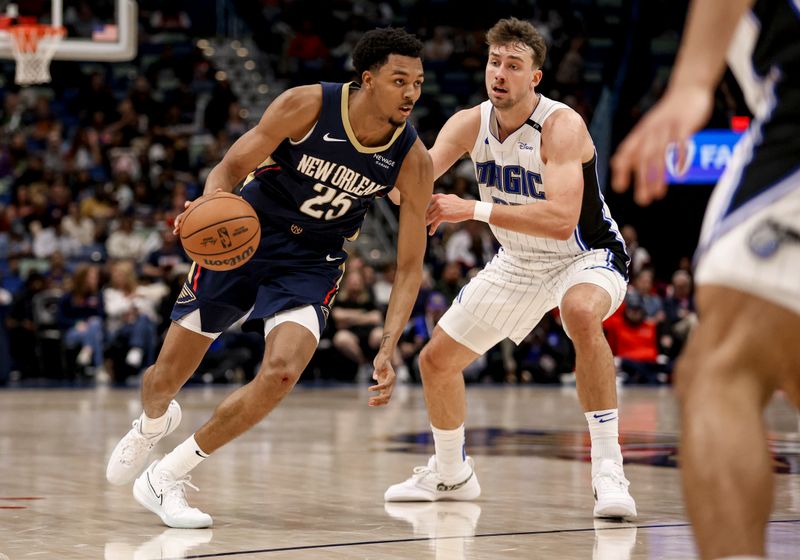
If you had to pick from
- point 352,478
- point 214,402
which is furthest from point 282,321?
point 214,402

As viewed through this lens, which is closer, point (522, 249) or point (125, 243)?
point (522, 249)

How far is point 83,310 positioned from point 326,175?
31.8 ft

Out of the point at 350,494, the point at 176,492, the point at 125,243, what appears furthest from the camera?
the point at 125,243

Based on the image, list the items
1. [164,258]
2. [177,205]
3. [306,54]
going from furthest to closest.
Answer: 1. [306,54]
2. [177,205]
3. [164,258]

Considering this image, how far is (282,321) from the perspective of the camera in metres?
4.95

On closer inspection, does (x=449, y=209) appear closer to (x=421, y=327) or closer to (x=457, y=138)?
(x=457, y=138)

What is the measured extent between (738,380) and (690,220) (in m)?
17.0

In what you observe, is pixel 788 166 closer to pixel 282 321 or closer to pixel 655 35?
pixel 282 321

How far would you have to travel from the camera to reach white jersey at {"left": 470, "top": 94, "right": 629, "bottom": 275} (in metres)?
5.44

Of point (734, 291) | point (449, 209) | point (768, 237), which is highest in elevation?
point (449, 209)

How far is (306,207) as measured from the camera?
5.20m

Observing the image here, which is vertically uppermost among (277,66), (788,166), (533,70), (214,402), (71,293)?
(277,66)

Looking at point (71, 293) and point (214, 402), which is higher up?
point (71, 293)

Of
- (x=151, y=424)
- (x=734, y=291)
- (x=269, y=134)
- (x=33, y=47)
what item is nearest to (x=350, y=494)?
(x=151, y=424)
